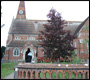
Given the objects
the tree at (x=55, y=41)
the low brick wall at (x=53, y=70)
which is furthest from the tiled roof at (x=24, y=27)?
the low brick wall at (x=53, y=70)

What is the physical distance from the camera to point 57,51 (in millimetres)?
16641

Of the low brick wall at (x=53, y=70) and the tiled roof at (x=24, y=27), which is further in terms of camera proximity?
the tiled roof at (x=24, y=27)

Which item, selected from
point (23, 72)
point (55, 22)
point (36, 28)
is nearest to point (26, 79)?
point (23, 72)

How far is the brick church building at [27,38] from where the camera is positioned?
117 feet

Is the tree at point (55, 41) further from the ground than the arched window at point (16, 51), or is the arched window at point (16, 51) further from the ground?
the tree at point (55, 41)

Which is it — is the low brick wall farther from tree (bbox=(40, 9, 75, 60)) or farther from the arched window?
the arched window

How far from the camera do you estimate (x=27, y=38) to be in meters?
42.7

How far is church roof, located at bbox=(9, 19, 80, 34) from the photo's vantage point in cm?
4303

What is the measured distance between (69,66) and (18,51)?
30.8 m

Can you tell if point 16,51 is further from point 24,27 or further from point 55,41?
point 55,41

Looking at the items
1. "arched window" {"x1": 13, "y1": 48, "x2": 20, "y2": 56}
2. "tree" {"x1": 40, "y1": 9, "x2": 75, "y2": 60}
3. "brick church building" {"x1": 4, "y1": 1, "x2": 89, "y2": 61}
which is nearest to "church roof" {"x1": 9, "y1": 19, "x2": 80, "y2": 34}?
"brick church building" {"x1": 4, "y1": 1, "x2": 89, "y2": 61}

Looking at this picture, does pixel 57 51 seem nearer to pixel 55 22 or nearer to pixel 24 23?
pixel 55 22

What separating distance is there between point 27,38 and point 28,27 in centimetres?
393

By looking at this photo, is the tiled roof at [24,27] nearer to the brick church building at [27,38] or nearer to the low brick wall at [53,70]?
the brick church building at [27,38]
